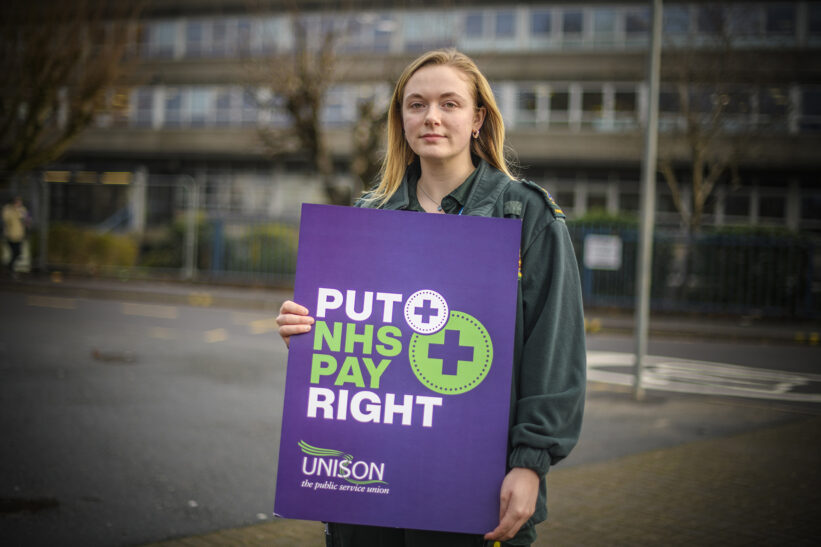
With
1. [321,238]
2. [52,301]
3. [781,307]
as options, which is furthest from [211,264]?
[321,238]

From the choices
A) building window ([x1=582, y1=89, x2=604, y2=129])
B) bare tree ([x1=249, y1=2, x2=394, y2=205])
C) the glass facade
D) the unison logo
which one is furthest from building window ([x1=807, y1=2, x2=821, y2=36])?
the unison logo

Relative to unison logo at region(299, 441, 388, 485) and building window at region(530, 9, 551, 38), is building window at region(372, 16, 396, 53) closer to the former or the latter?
building window at region(530, 9, 551, 38)

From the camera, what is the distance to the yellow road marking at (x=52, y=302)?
14.4 meters

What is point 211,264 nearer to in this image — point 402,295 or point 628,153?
point 628,153

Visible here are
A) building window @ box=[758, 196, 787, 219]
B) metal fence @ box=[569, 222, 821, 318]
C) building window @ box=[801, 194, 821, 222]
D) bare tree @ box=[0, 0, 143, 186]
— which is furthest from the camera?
building window @ box=[758, 196, 787, 219]

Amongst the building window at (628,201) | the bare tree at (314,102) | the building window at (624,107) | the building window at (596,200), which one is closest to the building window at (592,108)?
the building window at (624,107)

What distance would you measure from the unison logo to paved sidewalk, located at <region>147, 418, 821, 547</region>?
2.30 metres

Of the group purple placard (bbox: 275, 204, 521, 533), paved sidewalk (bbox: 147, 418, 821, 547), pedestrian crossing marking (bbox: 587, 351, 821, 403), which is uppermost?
purple placard (bbox: 275, 204, 521, 533)

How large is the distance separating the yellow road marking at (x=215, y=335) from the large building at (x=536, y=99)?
35.3 feet

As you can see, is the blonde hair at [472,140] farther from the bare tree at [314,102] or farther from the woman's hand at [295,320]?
the bare tree at [314,102]

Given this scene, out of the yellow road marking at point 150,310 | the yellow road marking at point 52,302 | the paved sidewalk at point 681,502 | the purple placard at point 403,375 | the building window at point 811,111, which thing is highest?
the building window at point 811,111

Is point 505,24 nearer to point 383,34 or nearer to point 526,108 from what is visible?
point 526,108

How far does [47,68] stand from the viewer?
16.2 metres

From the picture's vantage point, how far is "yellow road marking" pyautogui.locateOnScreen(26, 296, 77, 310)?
14.4 meters
